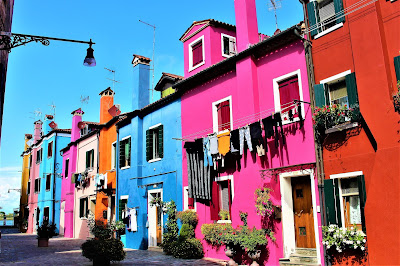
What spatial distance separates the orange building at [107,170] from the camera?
21.9 meters

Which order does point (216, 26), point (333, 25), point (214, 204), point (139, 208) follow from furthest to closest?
point (139, 208) < point (216, 26) < point (214, 204) < point (333, 25)

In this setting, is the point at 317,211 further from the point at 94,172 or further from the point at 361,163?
the point at 94,172

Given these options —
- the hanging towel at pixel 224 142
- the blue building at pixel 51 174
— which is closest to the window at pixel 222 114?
the hanging towel at pixel 224 142

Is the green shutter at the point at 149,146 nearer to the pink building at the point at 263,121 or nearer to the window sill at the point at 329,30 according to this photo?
the pink building at the point at 263,121

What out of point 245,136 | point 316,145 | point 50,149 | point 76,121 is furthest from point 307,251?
point 50,149

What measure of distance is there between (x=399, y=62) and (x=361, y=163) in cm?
264

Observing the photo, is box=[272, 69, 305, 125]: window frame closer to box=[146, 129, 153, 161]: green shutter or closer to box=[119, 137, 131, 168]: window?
box=[146, 129, 153, 161]: green shutter

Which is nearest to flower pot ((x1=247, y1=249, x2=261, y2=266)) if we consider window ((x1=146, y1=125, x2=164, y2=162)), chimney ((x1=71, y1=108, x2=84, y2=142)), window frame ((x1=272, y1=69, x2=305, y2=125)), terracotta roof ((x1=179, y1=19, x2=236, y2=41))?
window frame ((x1=272, y1=69, x2=305, y2=125))

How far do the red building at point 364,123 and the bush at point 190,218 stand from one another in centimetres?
588

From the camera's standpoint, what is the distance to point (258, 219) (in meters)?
11.8

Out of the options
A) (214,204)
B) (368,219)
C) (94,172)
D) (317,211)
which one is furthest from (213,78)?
(94,172)

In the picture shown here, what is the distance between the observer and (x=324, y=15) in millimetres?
11055

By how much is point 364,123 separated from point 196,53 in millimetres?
9069

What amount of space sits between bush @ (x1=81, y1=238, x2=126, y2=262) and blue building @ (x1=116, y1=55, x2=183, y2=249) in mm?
4209
